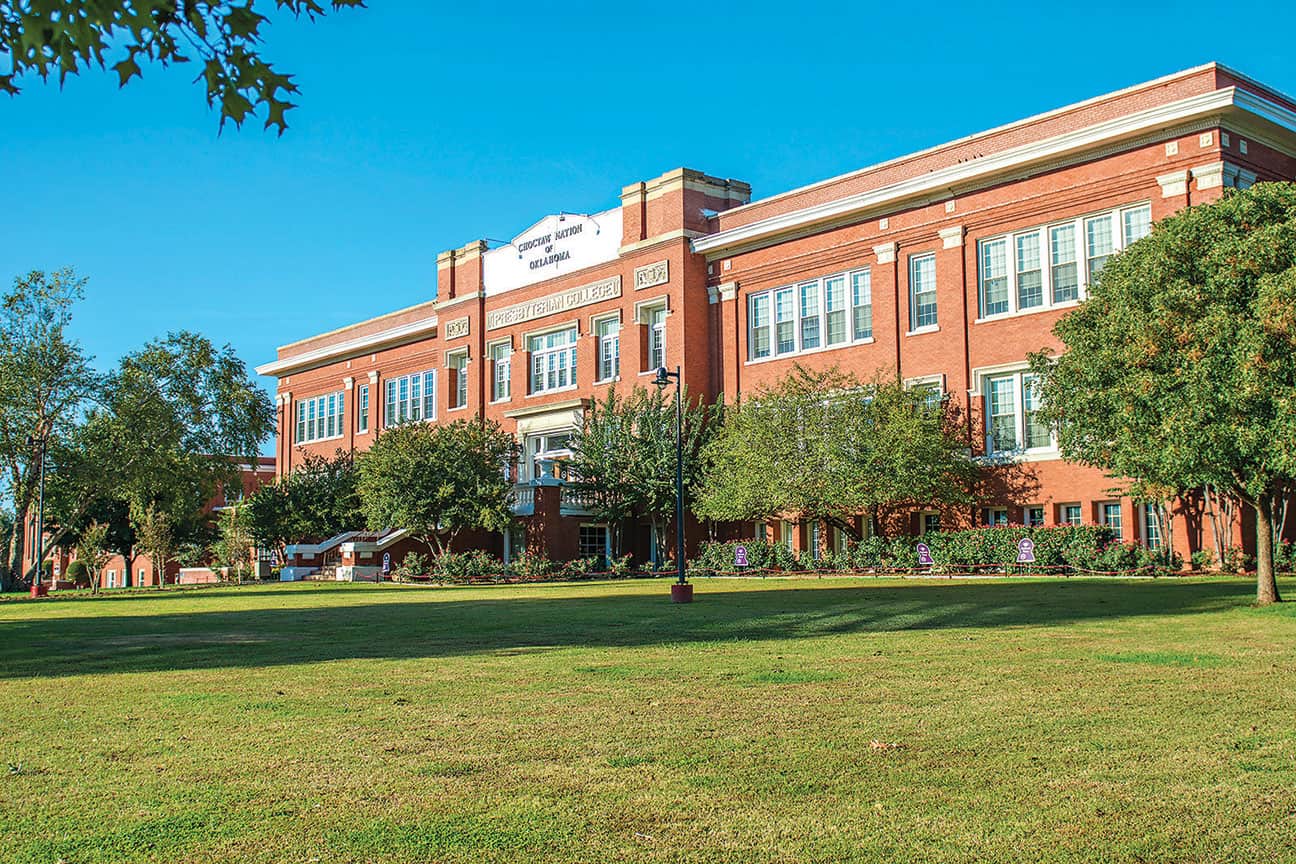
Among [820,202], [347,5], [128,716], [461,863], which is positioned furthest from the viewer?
[820,202]

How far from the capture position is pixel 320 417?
215 feet

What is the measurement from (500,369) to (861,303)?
18.1 meters

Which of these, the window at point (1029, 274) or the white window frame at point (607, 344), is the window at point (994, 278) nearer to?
the window at point (1029, 274)

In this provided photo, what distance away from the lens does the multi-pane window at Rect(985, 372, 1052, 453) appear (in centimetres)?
3403

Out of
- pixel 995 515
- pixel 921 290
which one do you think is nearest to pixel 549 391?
pixel 921 290

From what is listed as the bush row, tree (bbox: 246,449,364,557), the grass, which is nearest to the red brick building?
the bush row

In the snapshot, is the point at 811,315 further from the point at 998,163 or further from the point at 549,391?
the point at 549,391

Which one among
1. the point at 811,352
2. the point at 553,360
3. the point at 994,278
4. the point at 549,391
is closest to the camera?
the point at 994,278

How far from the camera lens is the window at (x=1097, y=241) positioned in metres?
32.5

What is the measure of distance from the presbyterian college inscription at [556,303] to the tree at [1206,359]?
26.0 meters

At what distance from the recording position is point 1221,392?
18.3 m

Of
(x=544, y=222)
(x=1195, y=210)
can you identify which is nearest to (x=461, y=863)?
(x=1195, y=210)

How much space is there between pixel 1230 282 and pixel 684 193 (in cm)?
2541

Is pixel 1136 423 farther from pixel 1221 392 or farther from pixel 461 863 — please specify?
pixel 461 863
